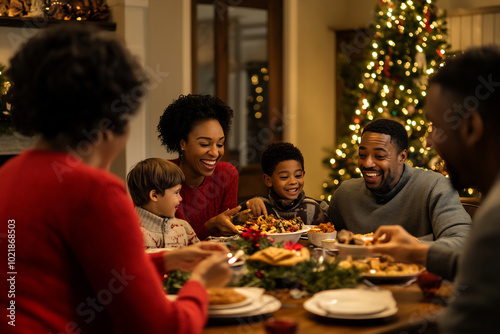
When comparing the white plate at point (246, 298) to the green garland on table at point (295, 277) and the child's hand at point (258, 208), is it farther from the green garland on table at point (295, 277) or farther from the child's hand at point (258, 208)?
the child's hand at point (258, 208)

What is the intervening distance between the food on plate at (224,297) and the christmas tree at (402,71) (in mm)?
3536

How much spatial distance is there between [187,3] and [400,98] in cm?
Answer: 195

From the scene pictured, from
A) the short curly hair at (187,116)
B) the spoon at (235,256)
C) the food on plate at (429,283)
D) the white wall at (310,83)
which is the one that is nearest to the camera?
the food on plate at (429,283)

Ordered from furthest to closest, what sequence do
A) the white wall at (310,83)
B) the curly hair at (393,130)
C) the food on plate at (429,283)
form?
the white wall at (310,83), the curly hair at (393,130), the food on plate at (429,283)

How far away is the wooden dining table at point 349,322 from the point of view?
4.81 feet

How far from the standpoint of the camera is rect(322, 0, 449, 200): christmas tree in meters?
4.94

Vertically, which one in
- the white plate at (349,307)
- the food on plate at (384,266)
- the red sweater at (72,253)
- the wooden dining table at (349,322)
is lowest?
the wooden dining table at (349,322)

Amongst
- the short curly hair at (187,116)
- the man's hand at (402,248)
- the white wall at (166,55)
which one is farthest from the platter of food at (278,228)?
the white wall at (166,55)

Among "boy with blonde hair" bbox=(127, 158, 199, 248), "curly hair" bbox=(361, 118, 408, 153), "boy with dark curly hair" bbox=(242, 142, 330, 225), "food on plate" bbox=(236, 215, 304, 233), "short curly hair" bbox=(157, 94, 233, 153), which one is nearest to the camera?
"food on plate" bbox=(236, 215, 304, 233)

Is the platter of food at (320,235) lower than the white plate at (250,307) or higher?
higher

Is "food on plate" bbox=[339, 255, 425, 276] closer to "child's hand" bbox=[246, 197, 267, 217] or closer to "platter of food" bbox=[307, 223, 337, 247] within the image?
"platter of food" bbox=[307, 223, 337, 247]

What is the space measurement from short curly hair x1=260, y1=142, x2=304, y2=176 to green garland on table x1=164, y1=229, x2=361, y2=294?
1.10m

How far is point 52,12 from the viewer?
15.0 ft

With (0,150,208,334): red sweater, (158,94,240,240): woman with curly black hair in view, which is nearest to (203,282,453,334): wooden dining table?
(0,150,208,334): red sweater
